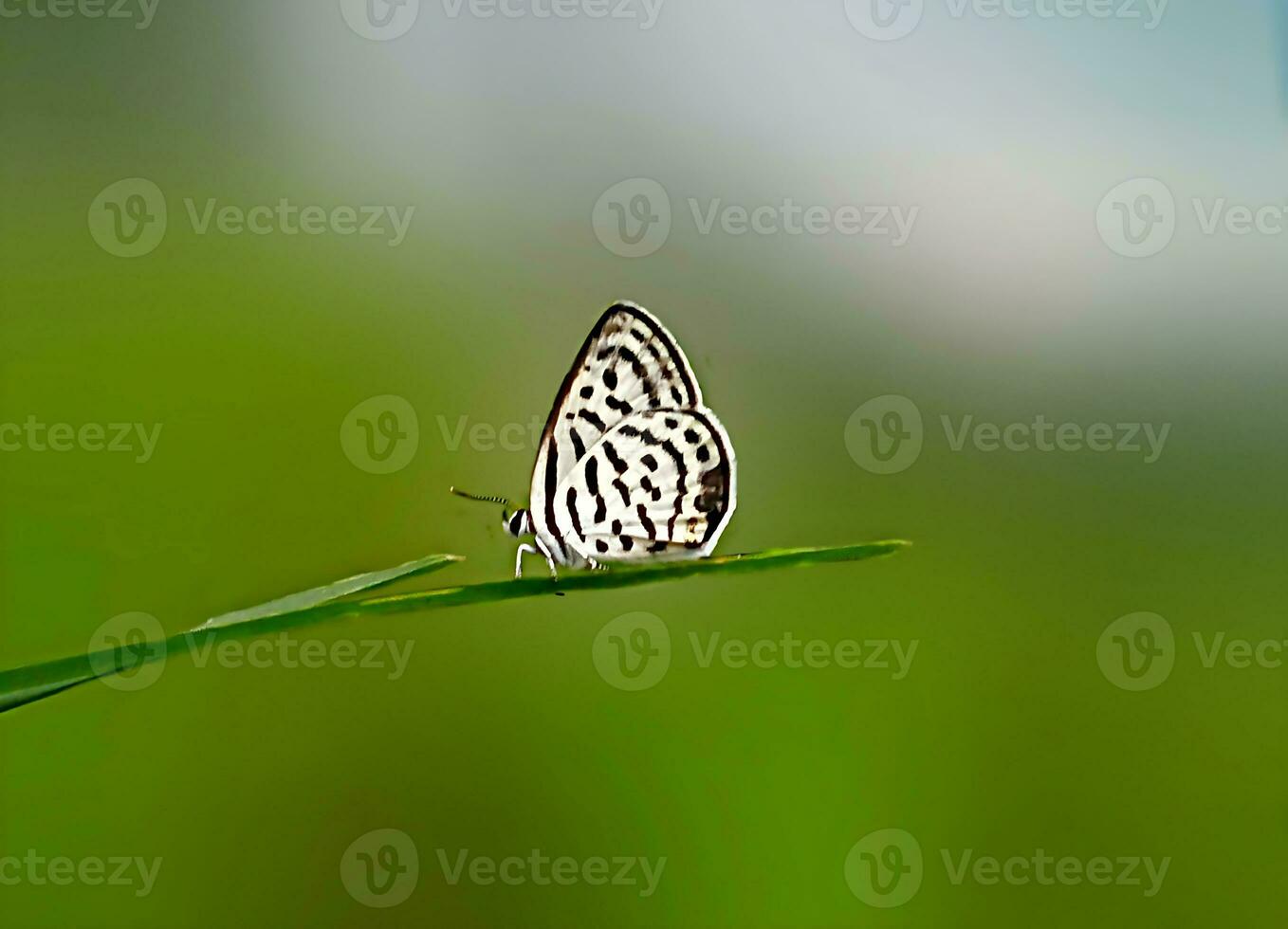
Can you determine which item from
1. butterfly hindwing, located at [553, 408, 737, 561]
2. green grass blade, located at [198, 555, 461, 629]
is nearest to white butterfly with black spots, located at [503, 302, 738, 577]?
butterfly hindwing, located at [553, 408, 737, 561]

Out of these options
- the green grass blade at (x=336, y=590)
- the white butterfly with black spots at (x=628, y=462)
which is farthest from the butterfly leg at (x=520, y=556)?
the green grass blade at (x=336, y=590)

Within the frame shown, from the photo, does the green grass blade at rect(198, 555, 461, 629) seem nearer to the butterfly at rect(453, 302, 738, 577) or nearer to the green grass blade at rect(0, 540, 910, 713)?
the green grass blade at rect(0, 540, 910, 713)

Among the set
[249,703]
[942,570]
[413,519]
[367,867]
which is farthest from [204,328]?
[942,570]

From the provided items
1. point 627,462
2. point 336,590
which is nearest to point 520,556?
point 627,462

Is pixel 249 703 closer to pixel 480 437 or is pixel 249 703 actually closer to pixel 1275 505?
pixel 480 437

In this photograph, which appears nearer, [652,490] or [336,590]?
[336,590]

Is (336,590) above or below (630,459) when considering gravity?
below

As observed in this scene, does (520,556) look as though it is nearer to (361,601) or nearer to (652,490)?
(652,490)
